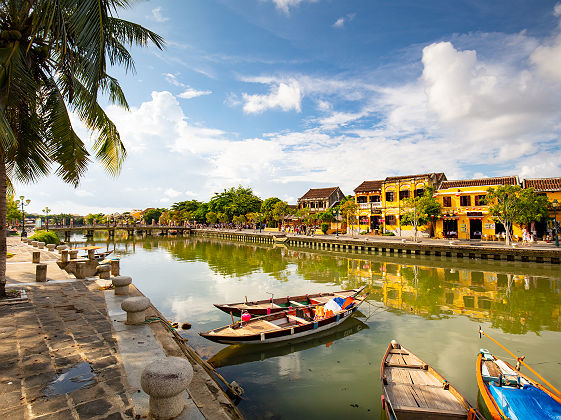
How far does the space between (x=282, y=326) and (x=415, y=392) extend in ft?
17.5

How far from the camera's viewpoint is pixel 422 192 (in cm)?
4022

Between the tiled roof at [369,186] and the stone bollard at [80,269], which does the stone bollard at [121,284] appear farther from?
the tiled roof at [369,186]

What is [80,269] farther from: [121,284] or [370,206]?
[370,206]

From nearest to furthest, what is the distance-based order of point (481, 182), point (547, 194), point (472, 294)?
point (472, 294)
point (547, 194)
point (481, 182)

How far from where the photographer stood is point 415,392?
628cm

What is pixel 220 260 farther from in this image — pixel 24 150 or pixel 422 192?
pixel 422 192

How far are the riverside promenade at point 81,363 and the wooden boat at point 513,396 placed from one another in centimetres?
505

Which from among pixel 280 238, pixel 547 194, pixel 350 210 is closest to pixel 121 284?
pixel 350 210

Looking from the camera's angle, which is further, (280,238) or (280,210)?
(280,210)

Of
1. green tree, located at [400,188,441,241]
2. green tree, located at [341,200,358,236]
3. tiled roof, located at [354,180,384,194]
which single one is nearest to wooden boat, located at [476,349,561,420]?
green tree, located at [400,188,441,241]

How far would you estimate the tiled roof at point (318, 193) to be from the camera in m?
57.1

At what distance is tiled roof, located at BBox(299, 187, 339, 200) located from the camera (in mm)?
57088

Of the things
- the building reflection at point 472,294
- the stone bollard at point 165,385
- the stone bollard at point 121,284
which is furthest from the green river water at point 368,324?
the stone bollard at point 165,385

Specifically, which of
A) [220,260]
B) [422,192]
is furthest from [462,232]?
[220,260]
